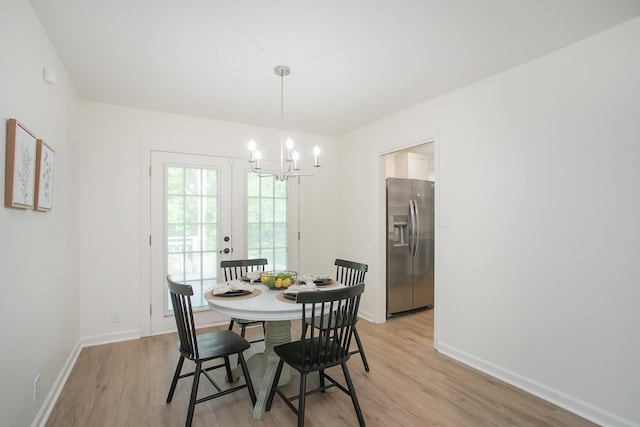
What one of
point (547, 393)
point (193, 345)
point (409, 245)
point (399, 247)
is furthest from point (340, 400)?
point (409, 245)

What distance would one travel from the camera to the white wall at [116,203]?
10.8 ft

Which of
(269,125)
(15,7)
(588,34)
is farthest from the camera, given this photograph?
(269,125)

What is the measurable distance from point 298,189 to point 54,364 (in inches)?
119

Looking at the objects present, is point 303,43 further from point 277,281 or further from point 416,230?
point 416,230

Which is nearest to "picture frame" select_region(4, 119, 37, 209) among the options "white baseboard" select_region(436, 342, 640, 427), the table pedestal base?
the table pedestal base

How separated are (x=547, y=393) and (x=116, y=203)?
4159mm

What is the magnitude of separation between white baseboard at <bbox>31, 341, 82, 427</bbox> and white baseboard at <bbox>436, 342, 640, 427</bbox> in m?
3.10

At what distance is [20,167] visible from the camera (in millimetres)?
1655

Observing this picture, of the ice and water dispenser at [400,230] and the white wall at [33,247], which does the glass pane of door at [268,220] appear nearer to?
the ice and water dispenser at [400,230]

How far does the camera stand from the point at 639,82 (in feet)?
6.33

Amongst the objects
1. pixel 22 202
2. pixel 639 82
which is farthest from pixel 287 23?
pixel 639 82

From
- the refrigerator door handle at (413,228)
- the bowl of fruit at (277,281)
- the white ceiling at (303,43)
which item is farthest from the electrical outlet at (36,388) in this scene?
the refrigerator door handle at (413,228)

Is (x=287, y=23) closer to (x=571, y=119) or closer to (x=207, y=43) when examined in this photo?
(x=207, y=43)

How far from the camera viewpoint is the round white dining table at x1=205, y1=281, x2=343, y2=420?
2039 mm
